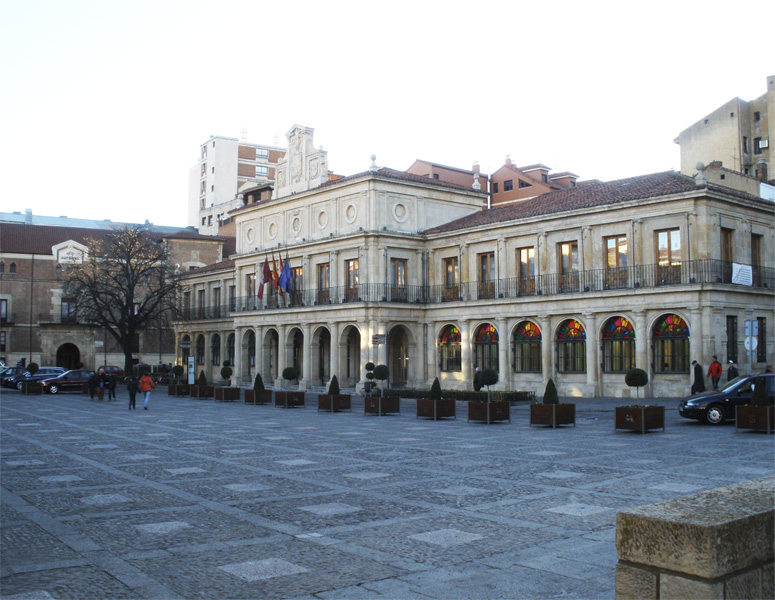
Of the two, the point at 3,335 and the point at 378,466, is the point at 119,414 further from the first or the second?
the point at 3,335

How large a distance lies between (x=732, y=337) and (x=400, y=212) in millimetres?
19815

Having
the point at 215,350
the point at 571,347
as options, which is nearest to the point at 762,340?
the point at 571,347

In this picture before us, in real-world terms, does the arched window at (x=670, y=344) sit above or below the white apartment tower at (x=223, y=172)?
below

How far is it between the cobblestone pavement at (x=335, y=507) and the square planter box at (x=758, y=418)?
10.9 inches

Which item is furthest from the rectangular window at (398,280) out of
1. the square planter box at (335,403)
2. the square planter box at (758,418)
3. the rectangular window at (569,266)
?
the square planter box at (758,418)

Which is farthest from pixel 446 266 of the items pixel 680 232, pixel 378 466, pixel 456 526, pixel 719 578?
pixel 719 578

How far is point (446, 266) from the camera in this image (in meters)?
45.5

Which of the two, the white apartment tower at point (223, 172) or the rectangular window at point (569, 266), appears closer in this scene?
the rectangular window at point (569, 266)

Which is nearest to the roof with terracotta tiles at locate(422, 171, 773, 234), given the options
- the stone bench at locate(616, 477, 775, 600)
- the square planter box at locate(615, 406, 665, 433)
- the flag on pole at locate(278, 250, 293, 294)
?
the flag on pole at locate(278, 250, 293, 294)

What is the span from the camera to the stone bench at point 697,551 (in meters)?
3.48

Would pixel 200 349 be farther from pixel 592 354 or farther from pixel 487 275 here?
pixel 592 354

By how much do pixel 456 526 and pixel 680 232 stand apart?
28176 millimetres

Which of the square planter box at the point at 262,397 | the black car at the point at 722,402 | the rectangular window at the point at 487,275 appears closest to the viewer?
the black car at the point at 722,402

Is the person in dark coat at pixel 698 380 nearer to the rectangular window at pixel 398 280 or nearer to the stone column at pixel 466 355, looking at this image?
the stone column at pixel 466 355
